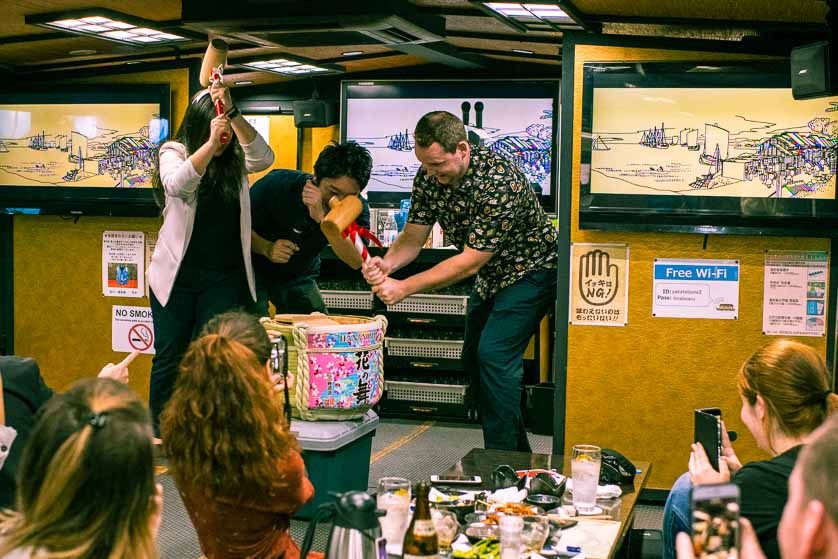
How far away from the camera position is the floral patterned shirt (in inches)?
166

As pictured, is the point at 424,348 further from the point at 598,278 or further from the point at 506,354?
the point at 506,354

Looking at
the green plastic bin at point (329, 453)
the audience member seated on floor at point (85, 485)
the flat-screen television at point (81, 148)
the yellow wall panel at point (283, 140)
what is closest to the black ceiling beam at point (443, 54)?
the yellow wall panel at point (283, 140)

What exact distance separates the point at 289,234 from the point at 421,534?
285cm

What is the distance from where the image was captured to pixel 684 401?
4539 millimetres

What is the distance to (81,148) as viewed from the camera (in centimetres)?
592

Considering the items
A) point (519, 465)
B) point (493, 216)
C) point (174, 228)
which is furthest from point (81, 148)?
point (519, 465)

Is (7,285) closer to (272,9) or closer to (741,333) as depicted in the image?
(272,9)

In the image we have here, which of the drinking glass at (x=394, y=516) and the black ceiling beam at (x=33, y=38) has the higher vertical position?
the black ceiling beam at (x=33, y=38)

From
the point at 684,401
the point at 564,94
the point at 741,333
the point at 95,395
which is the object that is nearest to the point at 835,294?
the point at 741,333

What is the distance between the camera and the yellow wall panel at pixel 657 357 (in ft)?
14.6

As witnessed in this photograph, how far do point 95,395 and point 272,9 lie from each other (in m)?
3.30

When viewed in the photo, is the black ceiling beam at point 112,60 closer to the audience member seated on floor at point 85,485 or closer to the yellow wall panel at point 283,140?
the yellow wall panel at point 283,140

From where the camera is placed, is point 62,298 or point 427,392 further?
point 427,392

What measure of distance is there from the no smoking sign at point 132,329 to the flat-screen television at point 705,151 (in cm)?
271
